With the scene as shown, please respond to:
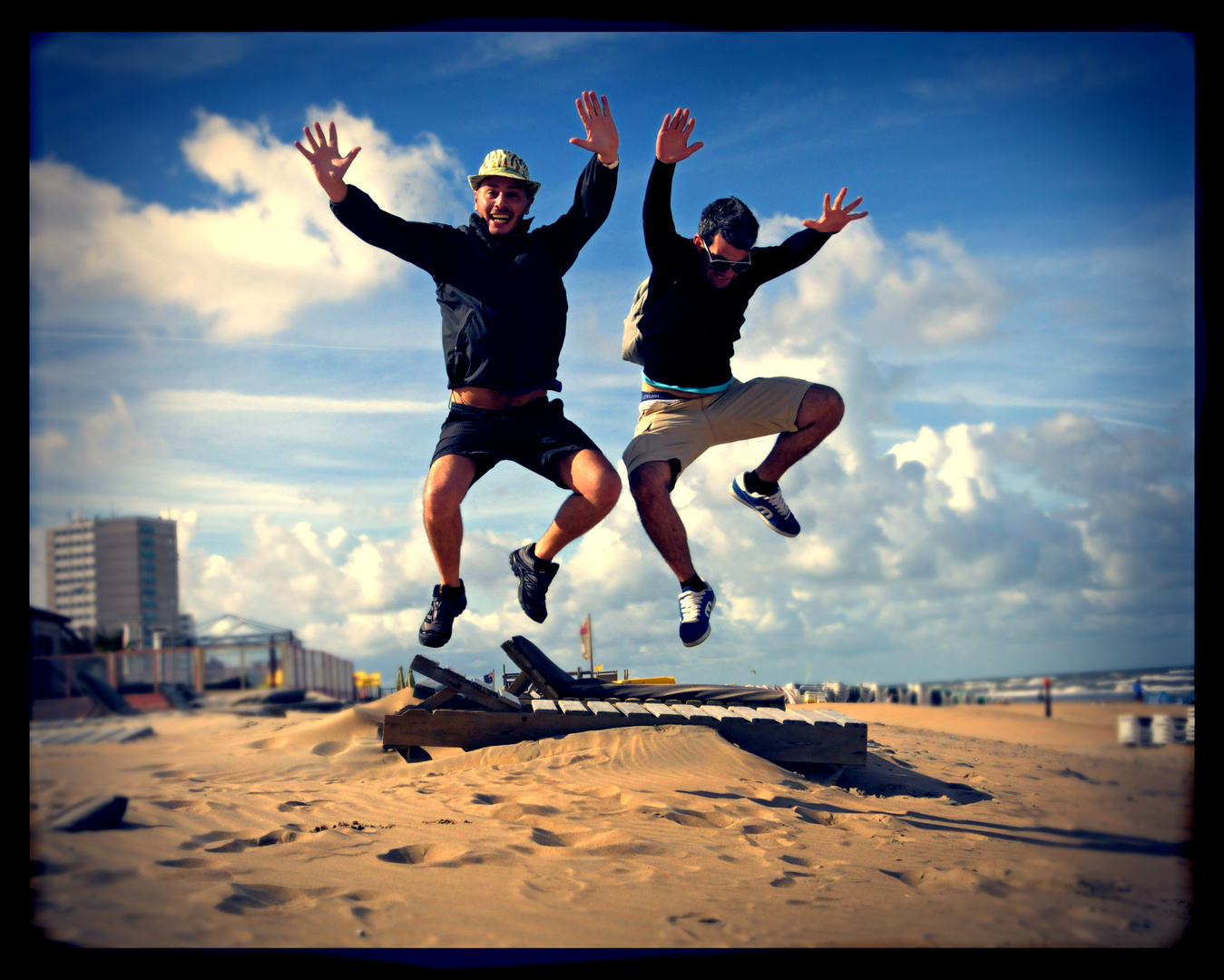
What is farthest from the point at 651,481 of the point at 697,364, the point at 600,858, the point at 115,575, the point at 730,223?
the point at 115,575

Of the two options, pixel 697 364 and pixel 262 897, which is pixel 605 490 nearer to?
pixel 697 364

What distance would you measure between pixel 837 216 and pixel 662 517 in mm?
1666

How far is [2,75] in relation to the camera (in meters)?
3.54

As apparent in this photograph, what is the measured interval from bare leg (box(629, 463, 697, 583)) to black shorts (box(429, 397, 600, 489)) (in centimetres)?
30

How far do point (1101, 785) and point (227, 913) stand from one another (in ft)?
9.59

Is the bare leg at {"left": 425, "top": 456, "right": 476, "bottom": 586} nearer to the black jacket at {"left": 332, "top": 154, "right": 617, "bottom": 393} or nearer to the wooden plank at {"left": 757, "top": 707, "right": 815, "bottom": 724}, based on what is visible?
the black jacket at {"left": 332, "top": 154, "right": 617, "bottom": 393}

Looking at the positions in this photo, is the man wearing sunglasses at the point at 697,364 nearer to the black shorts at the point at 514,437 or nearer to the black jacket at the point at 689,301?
the black jacket at the point at 689,301

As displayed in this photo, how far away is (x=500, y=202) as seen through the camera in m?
4.36

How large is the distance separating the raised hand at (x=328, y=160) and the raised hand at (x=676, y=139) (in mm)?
1321

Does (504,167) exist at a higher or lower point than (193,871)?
higher
